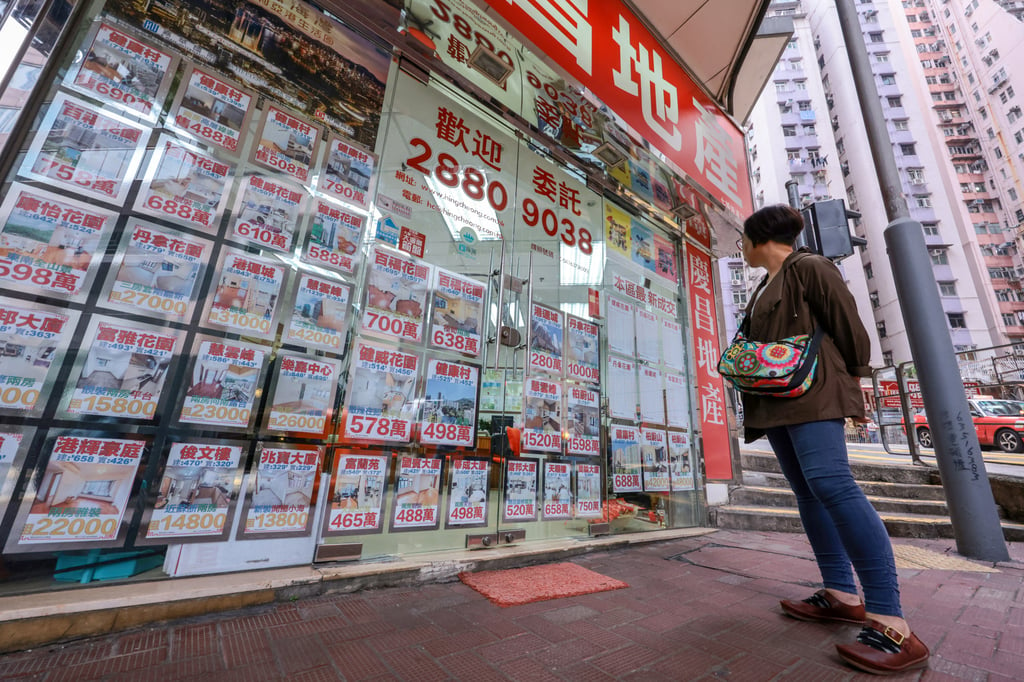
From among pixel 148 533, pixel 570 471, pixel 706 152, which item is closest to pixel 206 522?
pixel 148 533

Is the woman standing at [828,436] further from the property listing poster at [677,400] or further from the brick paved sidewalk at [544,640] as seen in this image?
the property listing poster at [677,400]

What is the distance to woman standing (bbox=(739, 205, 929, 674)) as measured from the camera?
1318 mm

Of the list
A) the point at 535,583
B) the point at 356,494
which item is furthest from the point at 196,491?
the point at 535,583

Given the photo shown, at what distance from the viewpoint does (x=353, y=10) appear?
236 centimetres

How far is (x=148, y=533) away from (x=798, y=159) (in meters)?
39.5

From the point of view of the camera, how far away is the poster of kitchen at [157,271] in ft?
5.56

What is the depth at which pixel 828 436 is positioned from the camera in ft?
4.78

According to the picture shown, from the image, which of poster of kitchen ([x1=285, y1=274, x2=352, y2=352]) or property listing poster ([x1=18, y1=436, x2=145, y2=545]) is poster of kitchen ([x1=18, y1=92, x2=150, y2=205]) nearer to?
poster of kitchen ([x1=285, y1=274, x2=352, y2=352])

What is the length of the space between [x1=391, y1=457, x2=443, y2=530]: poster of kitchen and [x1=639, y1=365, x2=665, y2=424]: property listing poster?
6.41 ft

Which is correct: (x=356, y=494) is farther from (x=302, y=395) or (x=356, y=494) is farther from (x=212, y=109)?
(x=212, y=109)

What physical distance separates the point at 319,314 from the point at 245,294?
330mm

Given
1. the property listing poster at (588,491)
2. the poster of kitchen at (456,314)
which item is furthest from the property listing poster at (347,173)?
the property listing poster at (588,491)

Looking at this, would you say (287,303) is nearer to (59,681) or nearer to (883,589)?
(59,681)

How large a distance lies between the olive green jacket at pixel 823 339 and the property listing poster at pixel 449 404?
4.93 feet
